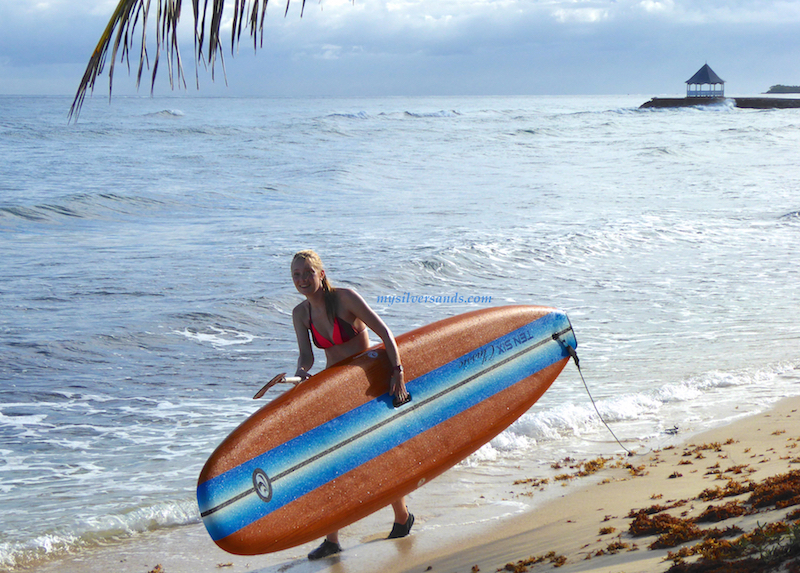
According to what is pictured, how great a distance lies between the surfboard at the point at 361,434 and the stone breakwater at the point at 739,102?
71.3 m

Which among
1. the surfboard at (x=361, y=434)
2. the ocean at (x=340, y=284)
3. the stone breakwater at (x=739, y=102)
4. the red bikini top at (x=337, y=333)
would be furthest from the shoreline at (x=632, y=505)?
the stone breakwater at (x=739, y=102)

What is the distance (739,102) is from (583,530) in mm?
74280

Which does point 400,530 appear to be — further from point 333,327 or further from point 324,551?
point 333,327

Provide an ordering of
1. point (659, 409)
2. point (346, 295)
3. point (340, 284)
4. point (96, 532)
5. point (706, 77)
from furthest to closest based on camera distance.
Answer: point (706, 77) → point (340, 284) → point (659, 409) → point (96, 532) → point (346, 295)

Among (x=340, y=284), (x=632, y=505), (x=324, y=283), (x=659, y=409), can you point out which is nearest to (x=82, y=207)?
(x=340, y=284)

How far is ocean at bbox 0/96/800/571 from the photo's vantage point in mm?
4531

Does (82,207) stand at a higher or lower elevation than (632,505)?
higher

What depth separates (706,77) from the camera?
237ft

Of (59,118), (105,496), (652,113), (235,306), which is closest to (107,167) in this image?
(235,306)

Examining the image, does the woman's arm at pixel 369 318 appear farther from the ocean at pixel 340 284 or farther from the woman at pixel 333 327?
the ocean at pixel 340 284

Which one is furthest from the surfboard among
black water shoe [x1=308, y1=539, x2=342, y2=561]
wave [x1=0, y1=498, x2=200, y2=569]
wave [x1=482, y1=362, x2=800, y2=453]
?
wave [x1=0, y1=498, x2=200, y2=569]

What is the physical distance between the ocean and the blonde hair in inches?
49.3

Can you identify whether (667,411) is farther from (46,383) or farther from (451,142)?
(451,142)

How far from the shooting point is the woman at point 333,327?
10.3 feet
